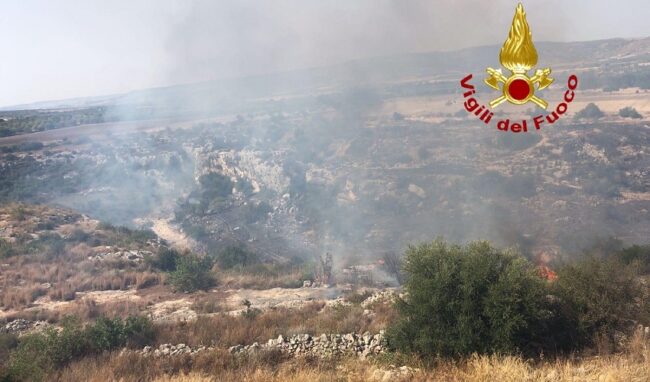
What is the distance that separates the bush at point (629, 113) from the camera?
31.4 m

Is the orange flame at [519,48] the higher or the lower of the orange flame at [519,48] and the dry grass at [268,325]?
the higher

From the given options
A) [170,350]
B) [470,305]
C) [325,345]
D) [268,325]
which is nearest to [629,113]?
[470,305]

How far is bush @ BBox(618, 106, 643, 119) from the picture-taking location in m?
31.4

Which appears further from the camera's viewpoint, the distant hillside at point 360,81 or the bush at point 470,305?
the distant hillside at point 360,81

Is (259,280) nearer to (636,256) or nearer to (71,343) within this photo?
(71,343)

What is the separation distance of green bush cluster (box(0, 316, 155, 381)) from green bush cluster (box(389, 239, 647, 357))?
207 inches

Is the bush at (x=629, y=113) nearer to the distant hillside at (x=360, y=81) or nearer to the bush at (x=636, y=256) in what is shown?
the distant hillside at (x=360, y=81)

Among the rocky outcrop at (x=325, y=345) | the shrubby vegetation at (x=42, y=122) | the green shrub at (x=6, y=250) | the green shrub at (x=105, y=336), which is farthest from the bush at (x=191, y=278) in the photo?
the shrubby vegetation at (x=42, y=122)

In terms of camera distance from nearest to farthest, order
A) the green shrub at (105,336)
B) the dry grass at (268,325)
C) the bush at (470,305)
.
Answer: the bush at (470,305), the green shrub at (105,336), the dry grass at (268,325)

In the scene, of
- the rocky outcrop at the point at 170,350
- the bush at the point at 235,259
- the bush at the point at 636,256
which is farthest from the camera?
the bush at the point at 235,259

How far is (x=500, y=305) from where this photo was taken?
19.8ft

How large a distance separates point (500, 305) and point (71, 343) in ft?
24.1

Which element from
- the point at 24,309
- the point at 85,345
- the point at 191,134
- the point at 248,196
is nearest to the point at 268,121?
the point at 191,134

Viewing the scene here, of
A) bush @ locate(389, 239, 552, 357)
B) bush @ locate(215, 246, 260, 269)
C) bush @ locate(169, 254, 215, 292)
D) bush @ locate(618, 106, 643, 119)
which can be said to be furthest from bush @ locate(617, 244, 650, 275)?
bush @ locate(618, 106, 643, 119)
